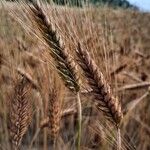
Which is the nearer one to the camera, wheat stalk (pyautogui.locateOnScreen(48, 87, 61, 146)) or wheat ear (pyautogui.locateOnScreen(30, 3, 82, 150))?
wheat ear (pyautogui.locateOnScreen(30, 3, 82, 150))

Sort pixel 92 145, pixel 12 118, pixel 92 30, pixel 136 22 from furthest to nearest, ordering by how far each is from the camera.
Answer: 1. pixel 136 22
2. pixel 92 145
3. pixel 12 118
4. pixel 92 30

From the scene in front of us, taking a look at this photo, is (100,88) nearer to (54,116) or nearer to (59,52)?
(59,52)

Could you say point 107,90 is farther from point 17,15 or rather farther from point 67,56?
point 17,15

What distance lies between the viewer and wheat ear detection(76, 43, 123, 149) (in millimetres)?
908

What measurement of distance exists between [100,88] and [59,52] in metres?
0.11

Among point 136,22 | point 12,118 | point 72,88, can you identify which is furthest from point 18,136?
point 136,22

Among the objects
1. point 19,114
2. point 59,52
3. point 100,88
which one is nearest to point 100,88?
point 100,88

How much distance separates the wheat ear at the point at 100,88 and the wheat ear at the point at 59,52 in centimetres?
3

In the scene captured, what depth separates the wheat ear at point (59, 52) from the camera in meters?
0.94

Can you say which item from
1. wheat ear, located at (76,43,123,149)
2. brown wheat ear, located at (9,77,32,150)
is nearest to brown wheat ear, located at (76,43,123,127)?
wheat ear, located at (76,43,123,149)

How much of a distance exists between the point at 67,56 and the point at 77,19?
131 mm

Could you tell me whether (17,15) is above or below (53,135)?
above

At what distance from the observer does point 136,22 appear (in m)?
7.18

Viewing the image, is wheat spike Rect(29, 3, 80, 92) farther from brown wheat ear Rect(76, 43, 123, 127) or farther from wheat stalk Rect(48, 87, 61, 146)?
wheat stalk Rect(48, 87, 61, 146)
